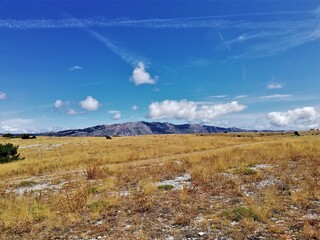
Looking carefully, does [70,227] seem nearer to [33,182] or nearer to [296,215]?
[296,215]

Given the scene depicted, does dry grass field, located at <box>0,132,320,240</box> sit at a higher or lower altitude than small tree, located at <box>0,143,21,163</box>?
lower

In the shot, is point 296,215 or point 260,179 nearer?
point 296,215

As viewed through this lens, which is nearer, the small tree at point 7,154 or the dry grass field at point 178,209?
the dry grass field at point 178,209

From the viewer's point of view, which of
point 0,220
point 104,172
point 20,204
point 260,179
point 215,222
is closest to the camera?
point 215,222

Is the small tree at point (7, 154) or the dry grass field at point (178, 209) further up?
the small tree at point (7, 154)

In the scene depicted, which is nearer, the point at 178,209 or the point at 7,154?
the point at 178,209

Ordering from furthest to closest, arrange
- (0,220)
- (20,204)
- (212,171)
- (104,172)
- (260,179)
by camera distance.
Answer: (104,172) < (212,171) < (260,179) < (20,204) < (0,220)

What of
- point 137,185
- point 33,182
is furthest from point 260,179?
point 33,182

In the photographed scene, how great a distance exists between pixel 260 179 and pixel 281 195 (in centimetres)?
464

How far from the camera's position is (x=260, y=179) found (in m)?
20.7

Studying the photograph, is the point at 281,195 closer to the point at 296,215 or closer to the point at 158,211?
the point at 296,215

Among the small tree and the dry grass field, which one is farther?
the small tree

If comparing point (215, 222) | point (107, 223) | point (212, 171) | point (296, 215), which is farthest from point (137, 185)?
point (296, 215)

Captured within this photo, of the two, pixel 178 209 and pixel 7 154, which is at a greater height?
pixel 7 154
